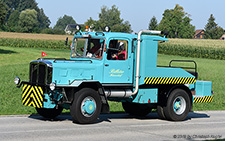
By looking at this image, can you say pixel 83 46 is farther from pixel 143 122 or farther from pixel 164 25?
pixel 164 25

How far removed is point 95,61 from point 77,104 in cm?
171

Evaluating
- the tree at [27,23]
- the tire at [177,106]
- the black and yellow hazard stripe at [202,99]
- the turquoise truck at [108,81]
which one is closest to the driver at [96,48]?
the turquoise truck at [108,81]

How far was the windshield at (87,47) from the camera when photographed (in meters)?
12.7

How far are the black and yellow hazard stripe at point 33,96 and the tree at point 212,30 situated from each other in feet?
523

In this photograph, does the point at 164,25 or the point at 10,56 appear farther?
the point at 164,25

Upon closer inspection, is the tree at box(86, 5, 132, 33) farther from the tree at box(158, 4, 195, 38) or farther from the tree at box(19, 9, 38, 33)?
the tree at box(19, 9, 38, 33)

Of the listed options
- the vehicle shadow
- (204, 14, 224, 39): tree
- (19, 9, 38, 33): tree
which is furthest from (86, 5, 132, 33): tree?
the vehicle shadow

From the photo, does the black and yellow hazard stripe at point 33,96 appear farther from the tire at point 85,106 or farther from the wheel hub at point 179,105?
the wheel hub at point 179,105

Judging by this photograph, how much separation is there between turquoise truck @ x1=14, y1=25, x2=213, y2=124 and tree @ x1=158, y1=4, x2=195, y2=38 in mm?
134424

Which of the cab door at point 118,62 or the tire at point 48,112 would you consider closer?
the cab door at point 118,62

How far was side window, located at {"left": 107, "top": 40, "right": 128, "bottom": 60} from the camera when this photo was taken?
499 inches

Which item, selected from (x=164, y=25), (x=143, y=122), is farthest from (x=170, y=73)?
(x=164, y=25)

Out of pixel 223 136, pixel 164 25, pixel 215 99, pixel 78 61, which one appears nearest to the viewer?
pixel 223 136

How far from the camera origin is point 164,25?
5906 inches
